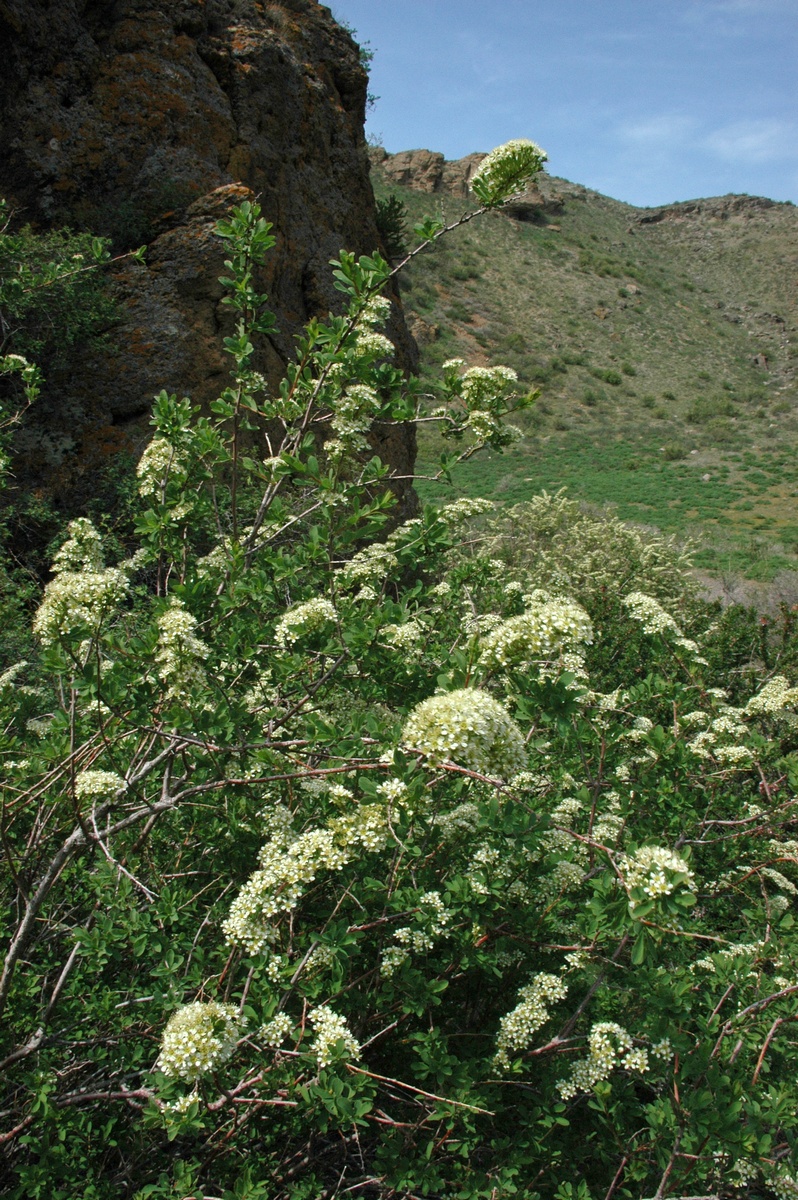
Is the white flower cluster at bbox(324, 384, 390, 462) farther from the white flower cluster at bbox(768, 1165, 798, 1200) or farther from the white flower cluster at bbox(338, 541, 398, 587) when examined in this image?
the white flower cluster at bbox(768, 1165, 798, 1200)

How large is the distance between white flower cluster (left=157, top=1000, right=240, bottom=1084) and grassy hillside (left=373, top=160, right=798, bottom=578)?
1395 centimetres

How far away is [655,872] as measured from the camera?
1.52m

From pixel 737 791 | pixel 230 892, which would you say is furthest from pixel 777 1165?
pixel 737 791

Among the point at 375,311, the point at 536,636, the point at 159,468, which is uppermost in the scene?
the point at 375,311

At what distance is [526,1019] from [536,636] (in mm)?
1161

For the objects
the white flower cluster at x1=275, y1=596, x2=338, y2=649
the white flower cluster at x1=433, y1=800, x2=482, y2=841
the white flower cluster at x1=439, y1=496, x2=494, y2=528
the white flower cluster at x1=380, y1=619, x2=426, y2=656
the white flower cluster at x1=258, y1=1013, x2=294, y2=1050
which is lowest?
the white flower cluster at x1=258, y1=1013, x2=294, y2=1050

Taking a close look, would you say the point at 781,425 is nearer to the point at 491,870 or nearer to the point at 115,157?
the point at 115,157

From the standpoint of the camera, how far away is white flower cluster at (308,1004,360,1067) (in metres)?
1.59

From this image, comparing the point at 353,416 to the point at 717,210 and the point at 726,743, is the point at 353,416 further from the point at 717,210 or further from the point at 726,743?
the point at 717,210

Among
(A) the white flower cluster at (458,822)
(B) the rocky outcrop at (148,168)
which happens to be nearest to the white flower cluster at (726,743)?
(A) the white flower cluster at (458,822)

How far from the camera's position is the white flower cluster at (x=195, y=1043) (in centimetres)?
150

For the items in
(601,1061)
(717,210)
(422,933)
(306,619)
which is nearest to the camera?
(601,1061)

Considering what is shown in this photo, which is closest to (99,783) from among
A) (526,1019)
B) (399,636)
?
(399,636)

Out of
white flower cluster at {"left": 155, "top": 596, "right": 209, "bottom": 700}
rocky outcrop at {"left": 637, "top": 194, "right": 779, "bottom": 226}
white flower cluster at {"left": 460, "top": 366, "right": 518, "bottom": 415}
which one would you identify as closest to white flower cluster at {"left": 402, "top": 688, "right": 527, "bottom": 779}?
white flower cluster at {"left": 155, "top": 596, "right": 209, "bottom": 700}
